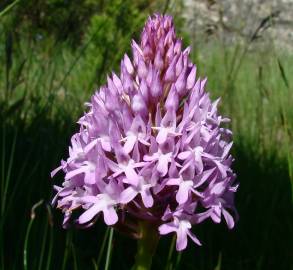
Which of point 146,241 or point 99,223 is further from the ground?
point 99,223

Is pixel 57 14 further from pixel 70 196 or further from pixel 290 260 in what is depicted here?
pixel 70 196

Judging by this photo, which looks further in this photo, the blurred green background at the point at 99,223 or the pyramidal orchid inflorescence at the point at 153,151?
the blurred green background at the point at 99,223

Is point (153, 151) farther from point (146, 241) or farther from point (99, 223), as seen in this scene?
point (99, 223)

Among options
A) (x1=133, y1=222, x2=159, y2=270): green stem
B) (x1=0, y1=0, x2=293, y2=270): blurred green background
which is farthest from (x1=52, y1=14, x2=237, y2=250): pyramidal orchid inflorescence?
(x1=0, y1=0, x2=293, y2=270): blurred green background

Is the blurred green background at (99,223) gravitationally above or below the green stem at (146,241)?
above

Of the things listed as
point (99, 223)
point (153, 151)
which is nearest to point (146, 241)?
point (153, 151)

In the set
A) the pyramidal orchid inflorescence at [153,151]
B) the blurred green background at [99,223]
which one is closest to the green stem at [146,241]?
the pyramidal orchid inflorescence at [153,151]

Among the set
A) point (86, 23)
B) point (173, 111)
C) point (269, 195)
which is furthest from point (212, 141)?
point (86, 23)

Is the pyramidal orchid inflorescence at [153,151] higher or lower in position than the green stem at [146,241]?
higher

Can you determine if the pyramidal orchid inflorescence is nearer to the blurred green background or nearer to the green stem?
the green stem

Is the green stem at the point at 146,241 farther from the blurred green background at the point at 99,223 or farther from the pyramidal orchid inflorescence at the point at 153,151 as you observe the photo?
the blurred green background at the point at 99,223
